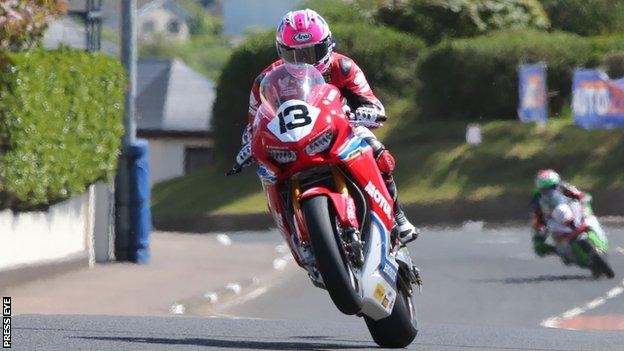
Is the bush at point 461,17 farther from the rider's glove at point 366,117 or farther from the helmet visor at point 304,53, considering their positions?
the helmet visor at point 304,53

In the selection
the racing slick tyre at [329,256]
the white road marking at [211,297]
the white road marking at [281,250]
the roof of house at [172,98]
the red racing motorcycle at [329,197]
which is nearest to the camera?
the racing slick tyre at [329,256]

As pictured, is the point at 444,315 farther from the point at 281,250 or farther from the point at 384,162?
the point at 281,250

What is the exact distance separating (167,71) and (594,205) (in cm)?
4146

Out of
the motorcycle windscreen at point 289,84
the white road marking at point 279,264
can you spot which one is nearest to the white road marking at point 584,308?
the white road marking at point 279,264

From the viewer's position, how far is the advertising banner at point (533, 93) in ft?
132

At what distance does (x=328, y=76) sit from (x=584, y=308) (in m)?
8.56

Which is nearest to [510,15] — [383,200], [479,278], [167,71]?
[479,278]

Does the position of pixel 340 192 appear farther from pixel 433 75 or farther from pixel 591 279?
pixel 433 75

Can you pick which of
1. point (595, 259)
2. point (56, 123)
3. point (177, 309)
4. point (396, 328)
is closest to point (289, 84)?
point (396, 328)

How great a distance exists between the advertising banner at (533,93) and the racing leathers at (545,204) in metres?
16.7

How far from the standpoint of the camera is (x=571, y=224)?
22.8 metres

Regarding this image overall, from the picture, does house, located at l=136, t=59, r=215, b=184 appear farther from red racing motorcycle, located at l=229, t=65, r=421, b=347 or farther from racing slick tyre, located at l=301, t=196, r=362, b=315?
racing slick tyre, located at l=301, t=196, r=362, b=315

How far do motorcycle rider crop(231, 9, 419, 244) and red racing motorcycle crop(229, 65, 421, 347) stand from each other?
0.20 m

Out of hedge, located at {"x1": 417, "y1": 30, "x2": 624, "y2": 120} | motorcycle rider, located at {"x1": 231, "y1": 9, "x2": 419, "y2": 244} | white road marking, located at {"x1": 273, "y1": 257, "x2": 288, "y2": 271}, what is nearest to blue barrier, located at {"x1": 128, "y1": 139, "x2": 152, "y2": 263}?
white road marking, located at {"x1": 273, "y1": 257, "x2": 288, "y2": 271}
